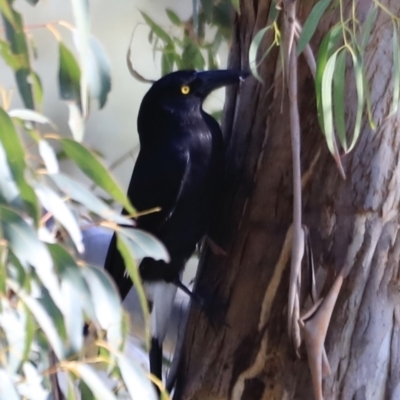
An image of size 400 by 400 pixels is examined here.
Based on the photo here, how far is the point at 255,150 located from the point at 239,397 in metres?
0.36

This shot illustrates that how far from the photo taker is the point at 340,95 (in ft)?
2.87

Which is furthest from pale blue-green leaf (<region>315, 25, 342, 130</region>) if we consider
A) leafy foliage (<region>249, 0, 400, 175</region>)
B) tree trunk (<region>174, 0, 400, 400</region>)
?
tree trunk (<region>174, 0, 400, 400</region>)

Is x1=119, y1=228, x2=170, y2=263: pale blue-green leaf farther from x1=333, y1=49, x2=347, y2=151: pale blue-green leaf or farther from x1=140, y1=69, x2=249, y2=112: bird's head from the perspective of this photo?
x1=140, y1=69, x2=249, y2=112: bird's head

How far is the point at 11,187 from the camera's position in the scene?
0.58 m

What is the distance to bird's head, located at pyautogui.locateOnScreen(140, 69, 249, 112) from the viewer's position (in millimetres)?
1320

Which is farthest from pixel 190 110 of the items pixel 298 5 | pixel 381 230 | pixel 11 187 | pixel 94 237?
pixel 11 187

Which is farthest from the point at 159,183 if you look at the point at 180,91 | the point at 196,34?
the point at 196,34

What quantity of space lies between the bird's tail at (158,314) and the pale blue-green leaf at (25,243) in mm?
777

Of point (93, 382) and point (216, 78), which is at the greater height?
point (216, 78)

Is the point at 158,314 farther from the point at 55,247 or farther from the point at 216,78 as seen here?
the point at 55,247

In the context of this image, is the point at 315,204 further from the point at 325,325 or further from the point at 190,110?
the point at 190,110

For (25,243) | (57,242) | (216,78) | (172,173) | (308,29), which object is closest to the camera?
(25,243)

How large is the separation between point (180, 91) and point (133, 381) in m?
0.79

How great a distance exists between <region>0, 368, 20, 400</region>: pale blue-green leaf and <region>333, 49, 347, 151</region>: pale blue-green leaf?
0.49 m
